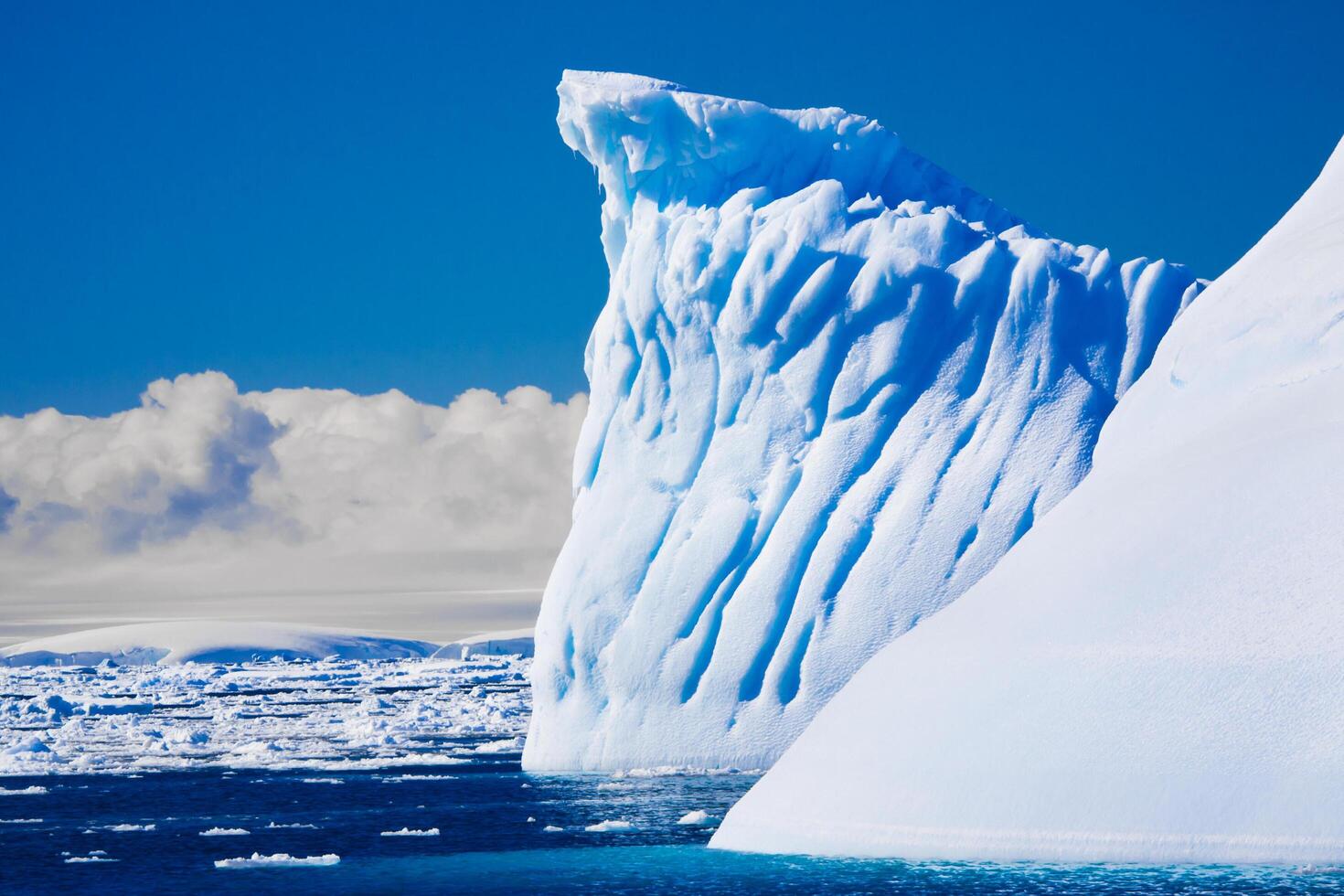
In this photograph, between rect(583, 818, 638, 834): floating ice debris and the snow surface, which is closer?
rect(583, 818, 638, 834): floating ice debris

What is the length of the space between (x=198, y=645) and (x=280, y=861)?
9650cm

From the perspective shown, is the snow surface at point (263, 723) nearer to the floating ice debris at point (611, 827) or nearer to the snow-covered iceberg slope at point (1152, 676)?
the floating ice debris at point (611, 827)

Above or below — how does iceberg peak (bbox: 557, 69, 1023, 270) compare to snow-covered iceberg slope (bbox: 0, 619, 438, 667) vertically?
above

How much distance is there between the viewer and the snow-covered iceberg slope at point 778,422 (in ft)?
85.7

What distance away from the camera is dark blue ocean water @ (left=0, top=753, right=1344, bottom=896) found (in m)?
13.4

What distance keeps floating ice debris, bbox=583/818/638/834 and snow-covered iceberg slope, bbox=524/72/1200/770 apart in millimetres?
6274

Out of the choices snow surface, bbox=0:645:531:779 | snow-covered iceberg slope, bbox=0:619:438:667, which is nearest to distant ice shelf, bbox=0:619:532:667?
snow-covered iceberg slope, bbox=0:619:438:667

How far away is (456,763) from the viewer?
30.0 m

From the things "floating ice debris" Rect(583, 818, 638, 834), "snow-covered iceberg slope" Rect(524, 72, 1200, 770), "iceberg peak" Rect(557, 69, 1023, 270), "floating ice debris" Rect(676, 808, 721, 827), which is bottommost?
"floating ice debris" Rect(583, 818, 638, 834)

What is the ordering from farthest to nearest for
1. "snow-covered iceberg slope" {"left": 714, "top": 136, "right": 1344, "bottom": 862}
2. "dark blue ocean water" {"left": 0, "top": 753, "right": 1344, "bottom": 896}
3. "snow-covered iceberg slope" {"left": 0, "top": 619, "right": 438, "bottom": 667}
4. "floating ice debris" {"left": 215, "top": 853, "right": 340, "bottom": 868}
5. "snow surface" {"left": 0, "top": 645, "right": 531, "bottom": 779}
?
"snow-covered iceberg slope" {"left": 0, "top": 619, "right": 438, "bottom": 667}, "snow surface" {"left": 0, "top": 645, "right": 531, "bottom": 779}, "floating ice debris" {"left": 215, "top": 853, "right": 340, "bottom": 868}, "dark blue ocean water" {"left": 0, "top": 753, "right": 1344, "bottom": 896}, "snow-covered iceberg slope" {"left": 714, "top": 136, "right": 1344, "bottom": 862}

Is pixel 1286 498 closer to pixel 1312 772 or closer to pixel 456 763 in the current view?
pixel 1312 772

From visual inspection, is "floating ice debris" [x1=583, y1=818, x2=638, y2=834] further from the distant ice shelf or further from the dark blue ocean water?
the distant ice shelf

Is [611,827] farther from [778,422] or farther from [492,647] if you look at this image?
[492,647]

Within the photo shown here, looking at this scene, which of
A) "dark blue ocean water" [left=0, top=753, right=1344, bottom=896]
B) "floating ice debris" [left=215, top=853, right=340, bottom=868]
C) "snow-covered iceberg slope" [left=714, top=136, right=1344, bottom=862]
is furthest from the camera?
"floating ice debris" [left=215, top=853, right=340, bottom=868]
